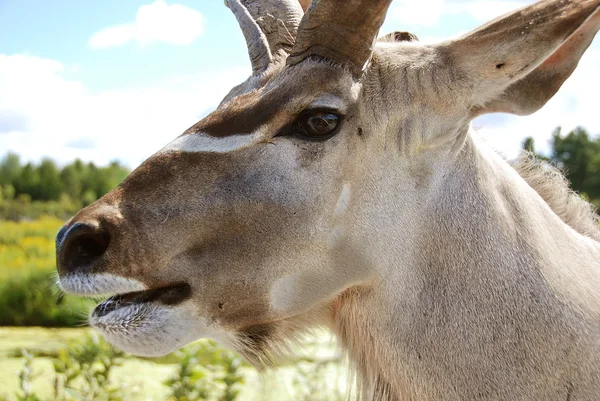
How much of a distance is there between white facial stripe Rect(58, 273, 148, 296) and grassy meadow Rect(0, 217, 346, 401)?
0.48 m

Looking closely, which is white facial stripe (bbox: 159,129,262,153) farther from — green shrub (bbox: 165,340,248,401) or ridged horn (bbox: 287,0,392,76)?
green shrub (bbox: 165,340,248,401)

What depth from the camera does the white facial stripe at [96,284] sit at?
3262mm

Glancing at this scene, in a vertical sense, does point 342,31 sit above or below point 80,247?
above

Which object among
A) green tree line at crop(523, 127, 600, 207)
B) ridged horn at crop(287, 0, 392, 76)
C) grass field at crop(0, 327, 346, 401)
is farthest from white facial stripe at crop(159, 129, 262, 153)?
green tree line at crop(523, 127, 600, 207)

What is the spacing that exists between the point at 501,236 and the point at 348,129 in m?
1.04

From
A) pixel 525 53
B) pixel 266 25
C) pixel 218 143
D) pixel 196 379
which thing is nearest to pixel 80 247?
pixel 218 143

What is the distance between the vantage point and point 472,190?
3.82 m

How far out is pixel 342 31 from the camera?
3.70m

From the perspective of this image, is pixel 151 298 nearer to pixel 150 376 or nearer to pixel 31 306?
pixel 150 376

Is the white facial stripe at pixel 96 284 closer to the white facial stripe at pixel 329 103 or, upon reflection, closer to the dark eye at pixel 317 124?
the dark eye at pixel 317 124

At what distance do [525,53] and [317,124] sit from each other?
113 centimetres

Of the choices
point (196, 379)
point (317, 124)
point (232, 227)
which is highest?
point (317, 124)

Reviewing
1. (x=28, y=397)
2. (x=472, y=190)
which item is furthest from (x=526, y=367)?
(x=28, y=397)

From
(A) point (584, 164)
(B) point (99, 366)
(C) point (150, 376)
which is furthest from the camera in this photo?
(A) point (584, 164)
